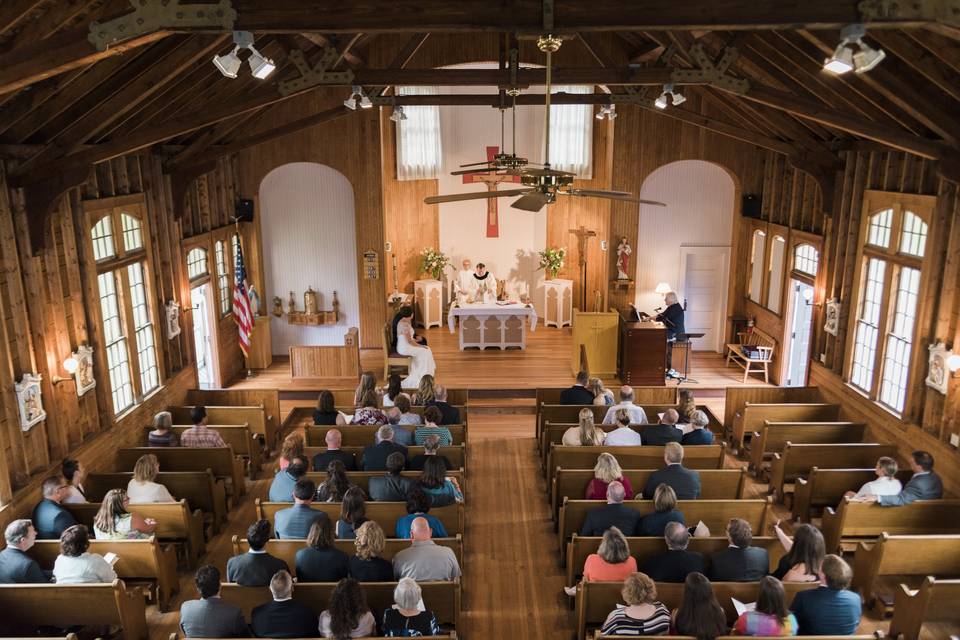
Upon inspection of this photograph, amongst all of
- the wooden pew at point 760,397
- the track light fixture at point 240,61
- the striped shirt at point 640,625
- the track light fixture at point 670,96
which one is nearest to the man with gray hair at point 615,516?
the striped shirt at point 640,625

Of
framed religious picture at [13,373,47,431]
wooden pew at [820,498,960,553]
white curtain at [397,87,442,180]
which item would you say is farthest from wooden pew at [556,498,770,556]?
white curtain at [397,87,442,180]

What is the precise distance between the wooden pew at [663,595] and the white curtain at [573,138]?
11.7 meters

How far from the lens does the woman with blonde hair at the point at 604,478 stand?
6.82 meters

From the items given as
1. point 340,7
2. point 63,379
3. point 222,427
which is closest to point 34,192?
point 63,379

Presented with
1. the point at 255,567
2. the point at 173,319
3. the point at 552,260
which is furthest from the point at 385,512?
the point at 552,260

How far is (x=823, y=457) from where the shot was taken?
333 inches

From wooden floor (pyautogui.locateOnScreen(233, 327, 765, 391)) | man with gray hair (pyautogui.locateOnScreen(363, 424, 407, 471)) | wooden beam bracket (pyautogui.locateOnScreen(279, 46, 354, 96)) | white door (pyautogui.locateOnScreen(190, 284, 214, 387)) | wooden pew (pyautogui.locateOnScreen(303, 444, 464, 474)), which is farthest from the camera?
wooden floor (pyautogui.locateOnScreen(233, 327, 765, 391))

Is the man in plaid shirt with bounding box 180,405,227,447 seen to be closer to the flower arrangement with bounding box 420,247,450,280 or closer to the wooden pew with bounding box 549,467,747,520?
the wooden pew with bounding box 549,467,747,520

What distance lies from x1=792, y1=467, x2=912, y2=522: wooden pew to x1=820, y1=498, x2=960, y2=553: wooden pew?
0.64m

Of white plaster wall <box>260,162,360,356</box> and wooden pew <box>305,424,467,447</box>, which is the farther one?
white plaster wall <box>260,162,360,356</box>

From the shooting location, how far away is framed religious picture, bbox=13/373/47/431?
716 cm

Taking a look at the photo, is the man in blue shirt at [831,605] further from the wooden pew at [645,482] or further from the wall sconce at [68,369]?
the wall sconce at [68,369]

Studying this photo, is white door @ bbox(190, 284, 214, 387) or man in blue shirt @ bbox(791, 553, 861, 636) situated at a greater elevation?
white door @ bbox(190, 284, 214, 387)

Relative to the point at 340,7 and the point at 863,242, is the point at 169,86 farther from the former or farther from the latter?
the point at 863,242
